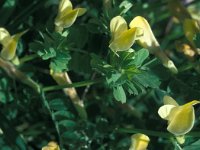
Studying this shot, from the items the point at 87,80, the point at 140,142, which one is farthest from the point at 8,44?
the point at 140,142

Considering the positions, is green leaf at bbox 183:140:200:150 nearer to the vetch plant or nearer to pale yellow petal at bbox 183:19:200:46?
the vetch plant

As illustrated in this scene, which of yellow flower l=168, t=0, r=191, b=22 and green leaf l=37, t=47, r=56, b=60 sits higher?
green leaf l=37, t=47, r=56, b=60

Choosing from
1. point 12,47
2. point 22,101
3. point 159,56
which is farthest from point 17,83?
point 159,56

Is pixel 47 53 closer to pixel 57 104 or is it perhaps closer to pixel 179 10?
pixel 57 104

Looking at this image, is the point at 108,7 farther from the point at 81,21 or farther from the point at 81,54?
the point at 81,21

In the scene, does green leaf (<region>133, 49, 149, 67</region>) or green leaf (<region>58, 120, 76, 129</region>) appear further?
green leaf (<region>58, 120, 76, 129</region>)

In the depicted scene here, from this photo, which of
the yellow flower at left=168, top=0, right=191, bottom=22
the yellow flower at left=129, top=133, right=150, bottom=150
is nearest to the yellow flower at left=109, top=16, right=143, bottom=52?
the yellow flower at left=129, top=133, right=150, bottom=150

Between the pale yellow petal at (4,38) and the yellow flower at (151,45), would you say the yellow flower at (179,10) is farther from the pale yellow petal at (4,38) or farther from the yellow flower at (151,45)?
the pale yellow petal at (4,38)
